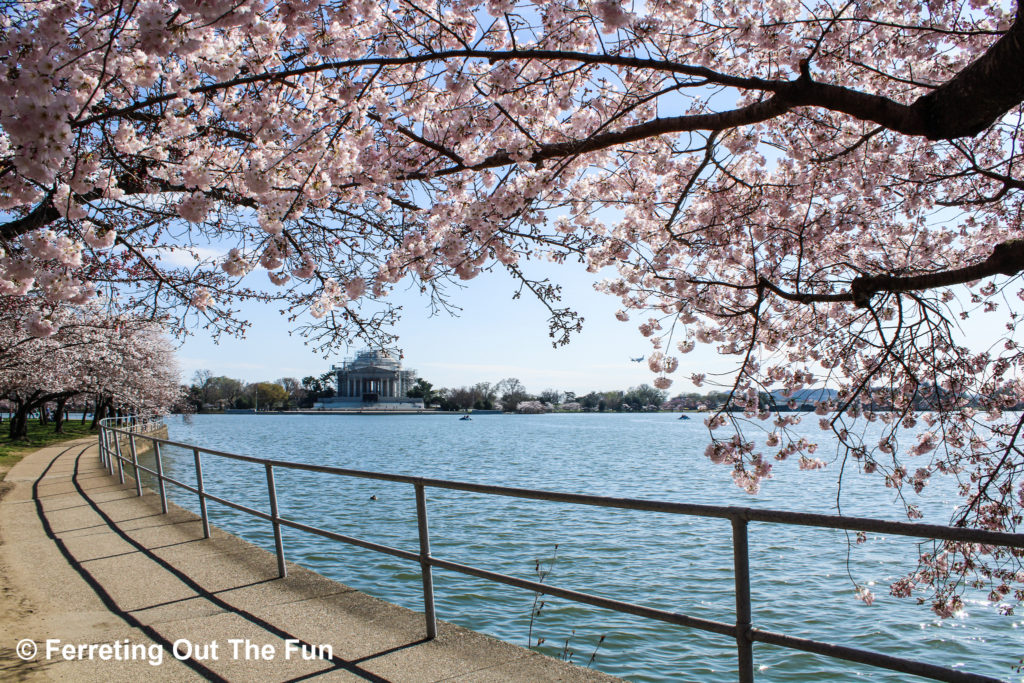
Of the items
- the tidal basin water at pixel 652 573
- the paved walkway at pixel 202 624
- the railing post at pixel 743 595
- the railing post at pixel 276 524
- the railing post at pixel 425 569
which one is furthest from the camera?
the tidal basin water at pixel 652 573

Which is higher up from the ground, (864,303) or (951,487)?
(864,303)

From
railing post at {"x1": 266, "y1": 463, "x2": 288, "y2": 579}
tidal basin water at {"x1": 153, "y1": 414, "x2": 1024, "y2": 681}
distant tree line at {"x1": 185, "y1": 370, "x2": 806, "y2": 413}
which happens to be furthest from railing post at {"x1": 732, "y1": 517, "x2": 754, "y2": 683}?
distant tree line at {"x1": 185, "y1": 370, "x2": 806, "y2": 413}

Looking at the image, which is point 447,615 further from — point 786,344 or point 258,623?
point 786,344

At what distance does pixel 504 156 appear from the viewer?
15.7 feet

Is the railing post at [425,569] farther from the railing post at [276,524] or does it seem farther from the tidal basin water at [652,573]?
the tidal basin water at [652,573]

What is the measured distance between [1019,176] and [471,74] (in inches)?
198

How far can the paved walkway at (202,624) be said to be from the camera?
145 inches

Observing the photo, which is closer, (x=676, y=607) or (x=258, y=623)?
(x=258, y=623)

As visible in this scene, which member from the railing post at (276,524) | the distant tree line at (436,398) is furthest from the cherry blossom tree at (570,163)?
the distant tree line at (436,398)

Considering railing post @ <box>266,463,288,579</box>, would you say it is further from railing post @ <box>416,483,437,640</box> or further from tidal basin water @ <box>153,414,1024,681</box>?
tidal basin water @ <box>153,414,1024,681</box>

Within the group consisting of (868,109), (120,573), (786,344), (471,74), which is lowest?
(120,573)

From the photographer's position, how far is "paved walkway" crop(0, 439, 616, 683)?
12.1 ft

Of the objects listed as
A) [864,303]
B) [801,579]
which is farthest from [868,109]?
[801,579]

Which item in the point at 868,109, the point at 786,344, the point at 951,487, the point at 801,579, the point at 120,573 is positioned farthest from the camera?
the point at 951,487
